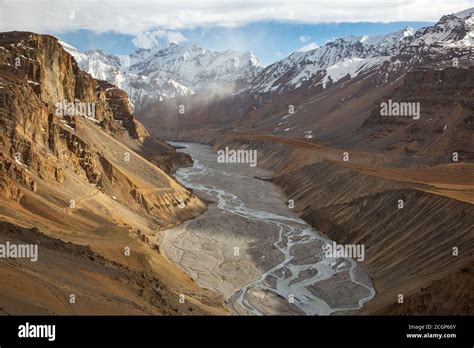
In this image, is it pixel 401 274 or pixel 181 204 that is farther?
pixel 181 204

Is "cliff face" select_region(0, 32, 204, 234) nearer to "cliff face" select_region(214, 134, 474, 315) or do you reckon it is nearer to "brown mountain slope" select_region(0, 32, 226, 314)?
"brown mountain slope" select_region(0, 32, 226, 314)

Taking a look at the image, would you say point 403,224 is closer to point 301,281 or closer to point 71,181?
point 301,281

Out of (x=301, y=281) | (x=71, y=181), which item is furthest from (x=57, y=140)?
(x=301, y=281)

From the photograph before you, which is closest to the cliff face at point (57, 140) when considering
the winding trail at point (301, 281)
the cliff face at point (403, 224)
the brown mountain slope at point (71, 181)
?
the brown mountain slope at point (71, 181)

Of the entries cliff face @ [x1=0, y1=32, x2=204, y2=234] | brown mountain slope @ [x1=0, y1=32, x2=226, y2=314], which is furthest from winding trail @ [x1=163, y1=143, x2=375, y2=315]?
cliff face @ [x1=0, y1=32, x2=204, y2=234]

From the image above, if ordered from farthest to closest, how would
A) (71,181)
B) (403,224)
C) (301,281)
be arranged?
(71,181) → (403,224) → (301,281)

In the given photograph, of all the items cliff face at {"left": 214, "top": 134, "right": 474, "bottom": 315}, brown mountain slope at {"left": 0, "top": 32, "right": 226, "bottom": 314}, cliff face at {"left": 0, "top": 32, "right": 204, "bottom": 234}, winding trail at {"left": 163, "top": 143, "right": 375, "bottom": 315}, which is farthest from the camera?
cliff face at {"left": 0, "top": 32, "right": 204, "bottom": 234}

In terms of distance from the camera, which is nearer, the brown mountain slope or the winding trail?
the winding trail
